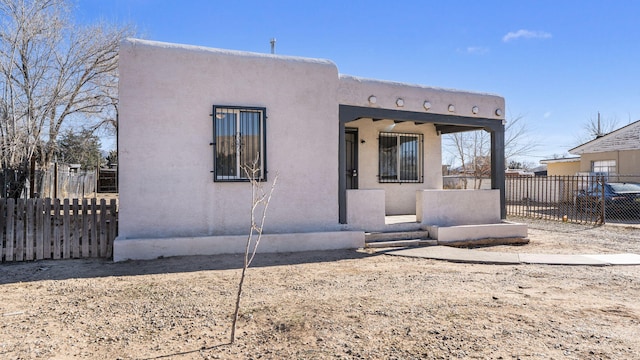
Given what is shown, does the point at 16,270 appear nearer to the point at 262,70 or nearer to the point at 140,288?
the point at 140,288

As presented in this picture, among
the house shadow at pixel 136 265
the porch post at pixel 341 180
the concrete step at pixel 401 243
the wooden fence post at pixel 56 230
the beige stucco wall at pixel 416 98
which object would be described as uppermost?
the beige stucco wall at pixel 416 98

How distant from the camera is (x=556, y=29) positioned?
14.5 metres

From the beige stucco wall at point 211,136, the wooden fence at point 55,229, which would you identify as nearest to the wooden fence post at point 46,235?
the wooden fence at point 55,229

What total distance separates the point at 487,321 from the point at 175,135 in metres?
6.14

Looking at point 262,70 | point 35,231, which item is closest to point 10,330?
point 35,231

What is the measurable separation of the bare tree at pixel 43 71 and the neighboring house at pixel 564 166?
24.9 metres

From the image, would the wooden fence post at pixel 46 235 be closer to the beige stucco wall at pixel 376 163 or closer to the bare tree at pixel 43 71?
the bare tree at pixel 43 71

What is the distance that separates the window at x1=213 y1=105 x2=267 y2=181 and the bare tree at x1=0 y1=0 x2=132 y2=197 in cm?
563

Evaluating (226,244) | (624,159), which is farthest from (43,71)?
(624,159)

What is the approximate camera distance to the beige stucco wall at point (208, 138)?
729 centimetres

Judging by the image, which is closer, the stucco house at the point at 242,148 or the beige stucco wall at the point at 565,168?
the stucco house at the point at 242,148

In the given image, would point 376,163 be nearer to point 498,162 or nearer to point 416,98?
point 416,98

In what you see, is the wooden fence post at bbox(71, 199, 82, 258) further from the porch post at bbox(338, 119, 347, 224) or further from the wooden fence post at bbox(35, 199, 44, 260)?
the porch post at bbox(338, 119, 347, 224)

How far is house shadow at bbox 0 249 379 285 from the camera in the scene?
20.2ft
